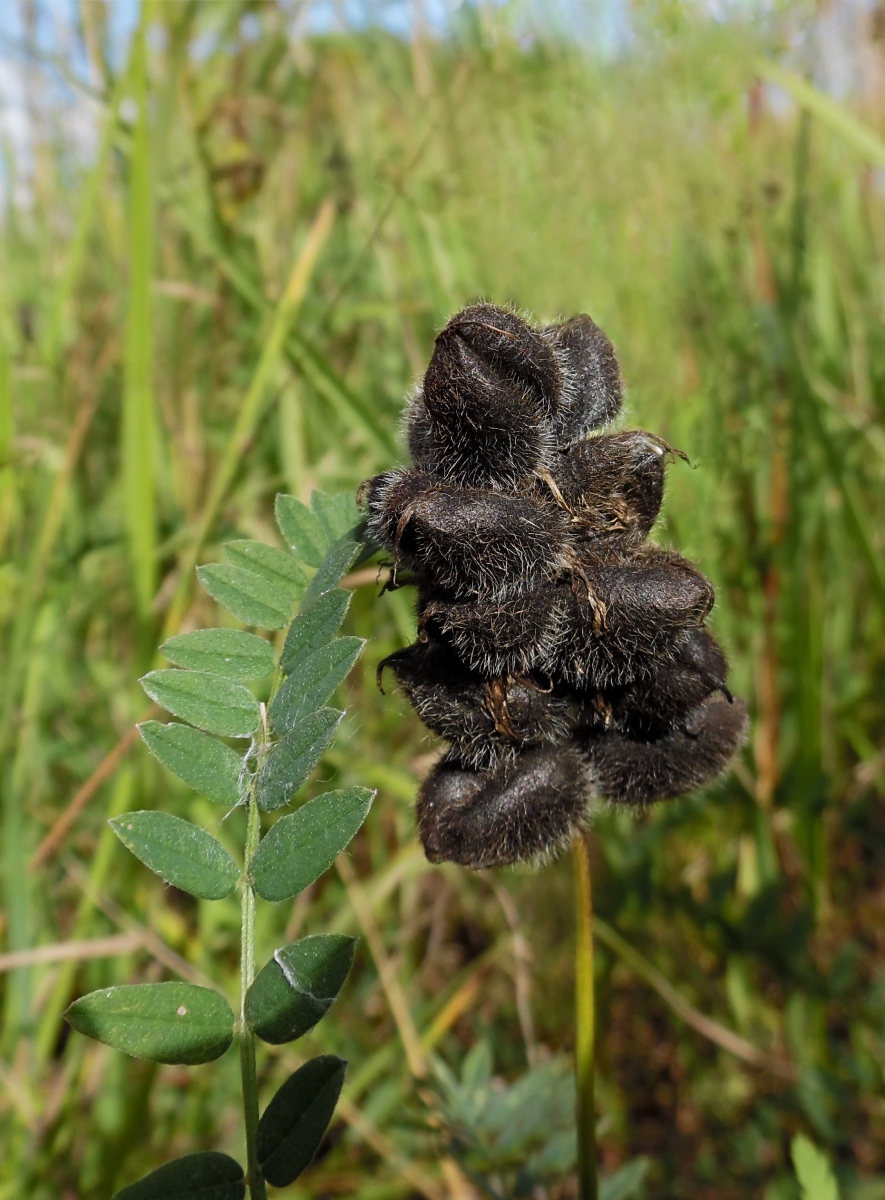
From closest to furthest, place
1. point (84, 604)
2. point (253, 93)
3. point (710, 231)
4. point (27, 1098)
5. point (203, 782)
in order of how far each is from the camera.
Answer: point (203, 782)
point (27, 1098)
point (84, 604)
point (710, 231)
point (253, 93)

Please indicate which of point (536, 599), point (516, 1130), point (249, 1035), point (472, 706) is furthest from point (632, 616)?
point (516, 1130)

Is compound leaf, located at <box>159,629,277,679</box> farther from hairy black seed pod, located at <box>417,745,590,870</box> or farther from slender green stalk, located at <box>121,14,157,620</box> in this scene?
slender green stalk, located at <box>121,14,157,620</box>

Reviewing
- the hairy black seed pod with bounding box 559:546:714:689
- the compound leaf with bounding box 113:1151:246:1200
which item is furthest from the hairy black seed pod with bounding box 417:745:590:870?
the compound leaf with bounding box 113:1151:246:1200

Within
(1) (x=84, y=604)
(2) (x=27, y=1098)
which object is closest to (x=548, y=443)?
(2) (x=27, y=1098)

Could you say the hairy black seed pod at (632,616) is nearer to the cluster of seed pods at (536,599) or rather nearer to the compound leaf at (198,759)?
the cluster of seed pods at (536,599)

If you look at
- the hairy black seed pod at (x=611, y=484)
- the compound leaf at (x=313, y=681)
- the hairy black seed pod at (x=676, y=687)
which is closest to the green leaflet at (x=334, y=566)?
the compound leaf at (x=313, y=681)

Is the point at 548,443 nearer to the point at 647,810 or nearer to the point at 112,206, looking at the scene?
the point at 647,810
